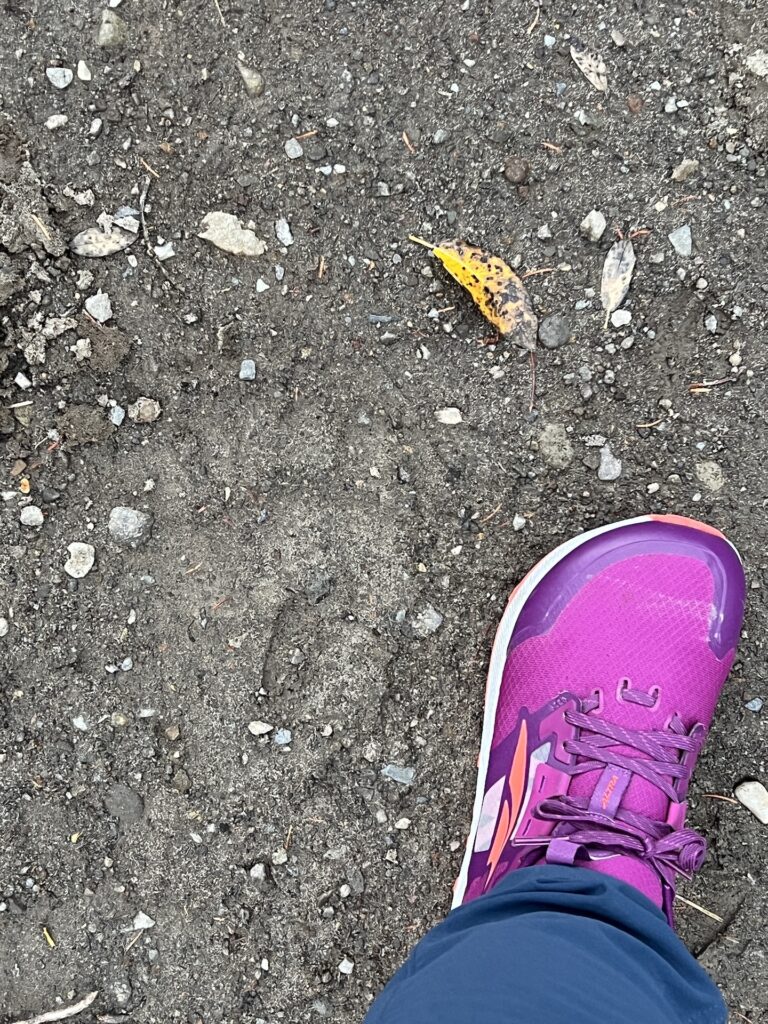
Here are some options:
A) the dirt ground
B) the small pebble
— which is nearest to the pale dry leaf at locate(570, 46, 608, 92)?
the dirt ground

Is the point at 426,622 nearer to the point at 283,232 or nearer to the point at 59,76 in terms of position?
the point at 283,232

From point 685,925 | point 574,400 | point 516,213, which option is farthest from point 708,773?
point 516,213

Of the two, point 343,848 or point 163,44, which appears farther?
point 343,848

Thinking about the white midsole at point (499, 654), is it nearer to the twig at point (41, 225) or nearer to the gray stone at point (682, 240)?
the gray stone at point (682, 240)

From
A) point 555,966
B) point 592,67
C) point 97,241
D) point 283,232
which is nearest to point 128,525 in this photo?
point 97,241

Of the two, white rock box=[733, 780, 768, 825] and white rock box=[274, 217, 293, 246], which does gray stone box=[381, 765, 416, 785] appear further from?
white rock box=[274, 217, 293, 246]

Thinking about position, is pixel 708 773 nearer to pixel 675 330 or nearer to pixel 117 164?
pixel 675 330
